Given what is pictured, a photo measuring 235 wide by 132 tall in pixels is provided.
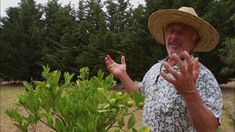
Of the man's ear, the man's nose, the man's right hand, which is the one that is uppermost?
the man's nose

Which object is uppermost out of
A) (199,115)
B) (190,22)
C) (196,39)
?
(190,22)

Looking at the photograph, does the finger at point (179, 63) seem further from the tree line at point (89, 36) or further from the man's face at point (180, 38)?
the tree line at point (89, 36)

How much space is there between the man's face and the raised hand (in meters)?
0.83

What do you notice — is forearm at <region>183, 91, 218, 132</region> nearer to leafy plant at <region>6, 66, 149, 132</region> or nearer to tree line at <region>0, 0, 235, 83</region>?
leafy plant at <region>6, 66, 149, 132</region>

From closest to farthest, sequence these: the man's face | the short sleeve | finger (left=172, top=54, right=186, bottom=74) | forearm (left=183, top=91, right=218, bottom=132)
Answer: finger (left=172, top=54, right=186, bottom=74) → forearm (left=183, top=91, right=218, bottom=132) → the short sleeve → the man's face

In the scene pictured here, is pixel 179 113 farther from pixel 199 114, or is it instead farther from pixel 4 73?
pixel 4 73

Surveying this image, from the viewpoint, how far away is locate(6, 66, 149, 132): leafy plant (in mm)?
2051

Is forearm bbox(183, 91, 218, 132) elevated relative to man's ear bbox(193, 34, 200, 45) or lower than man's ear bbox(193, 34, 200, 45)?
lower

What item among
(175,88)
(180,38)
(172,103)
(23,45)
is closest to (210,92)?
(172,103)

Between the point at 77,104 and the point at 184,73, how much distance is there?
58 centimetres

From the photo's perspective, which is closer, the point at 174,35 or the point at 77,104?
the point at 77,104

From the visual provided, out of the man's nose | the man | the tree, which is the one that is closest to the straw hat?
the man

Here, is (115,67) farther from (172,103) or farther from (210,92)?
(210,92)

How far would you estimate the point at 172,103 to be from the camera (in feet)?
10.3
